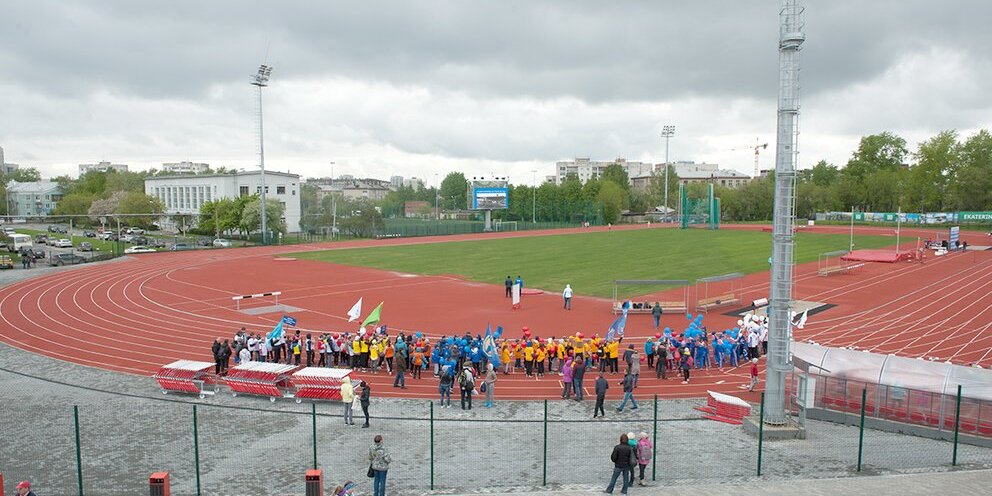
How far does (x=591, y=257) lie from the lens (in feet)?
192

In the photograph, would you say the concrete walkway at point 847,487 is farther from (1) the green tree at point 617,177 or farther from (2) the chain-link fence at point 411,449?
(1) the green tree at point 617,177

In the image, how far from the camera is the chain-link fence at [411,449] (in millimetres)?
12508

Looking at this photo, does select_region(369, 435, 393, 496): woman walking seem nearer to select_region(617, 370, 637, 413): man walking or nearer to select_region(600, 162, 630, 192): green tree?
select_region(617, 370, 637, 413): man walking

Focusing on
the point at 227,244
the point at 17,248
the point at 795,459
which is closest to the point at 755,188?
the point at 227,244

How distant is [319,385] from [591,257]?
42839mm

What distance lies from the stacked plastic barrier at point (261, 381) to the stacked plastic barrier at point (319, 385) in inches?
21.9

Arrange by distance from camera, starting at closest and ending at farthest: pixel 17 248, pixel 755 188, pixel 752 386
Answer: pixel 752 386 < pixel 17 248 < pixel 755 188

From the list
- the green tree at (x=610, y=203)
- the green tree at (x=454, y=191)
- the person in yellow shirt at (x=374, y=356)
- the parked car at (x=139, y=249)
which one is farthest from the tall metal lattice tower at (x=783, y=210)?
the green tree at (x=454, y=191)

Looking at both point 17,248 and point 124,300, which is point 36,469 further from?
point 17,248

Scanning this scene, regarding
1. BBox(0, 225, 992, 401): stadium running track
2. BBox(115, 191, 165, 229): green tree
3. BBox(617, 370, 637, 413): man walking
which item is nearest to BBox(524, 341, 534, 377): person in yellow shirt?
BBox(0, 225, 992, 401): stadium running track

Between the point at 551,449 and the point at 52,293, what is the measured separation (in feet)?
126

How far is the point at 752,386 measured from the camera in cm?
1938

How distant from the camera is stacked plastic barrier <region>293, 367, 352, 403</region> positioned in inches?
706

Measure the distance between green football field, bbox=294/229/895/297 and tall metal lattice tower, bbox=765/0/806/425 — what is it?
74.4 feet
